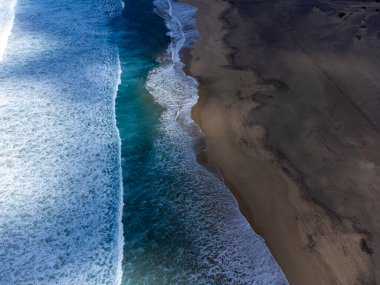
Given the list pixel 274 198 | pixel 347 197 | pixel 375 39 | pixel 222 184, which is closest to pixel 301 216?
pixel 274 198

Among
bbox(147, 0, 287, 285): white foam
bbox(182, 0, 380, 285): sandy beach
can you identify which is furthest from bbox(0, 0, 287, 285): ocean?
bbox(182, 0, 380, 285): sandy beach

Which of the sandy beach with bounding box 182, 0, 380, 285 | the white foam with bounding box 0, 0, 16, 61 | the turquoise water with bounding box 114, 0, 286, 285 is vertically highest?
the sandy beach with bounding box 182, 0, 380, 285

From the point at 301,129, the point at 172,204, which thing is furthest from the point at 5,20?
the point at 301,129

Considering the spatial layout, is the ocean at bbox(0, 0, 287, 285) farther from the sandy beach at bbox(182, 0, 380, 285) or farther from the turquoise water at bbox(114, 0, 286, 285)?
the sandy beach at bbox(182, 0, 380, 285)

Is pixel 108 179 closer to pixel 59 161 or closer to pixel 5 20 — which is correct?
pixel 59 161

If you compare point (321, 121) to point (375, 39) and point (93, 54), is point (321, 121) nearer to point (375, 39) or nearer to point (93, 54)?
point (375, 39)

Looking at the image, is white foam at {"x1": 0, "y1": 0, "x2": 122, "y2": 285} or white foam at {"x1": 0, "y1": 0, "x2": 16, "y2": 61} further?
white foam at {"x1": 0, "y1": 0, "x2": 16, "y2": 61}
